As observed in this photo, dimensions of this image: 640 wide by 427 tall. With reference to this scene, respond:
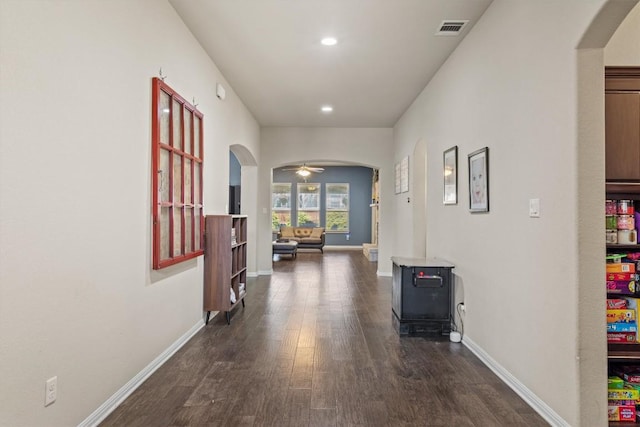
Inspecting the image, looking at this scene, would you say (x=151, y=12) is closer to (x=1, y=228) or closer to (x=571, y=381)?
(x=1, y=228)

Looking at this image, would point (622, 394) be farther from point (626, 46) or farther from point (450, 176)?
point (450, 176)

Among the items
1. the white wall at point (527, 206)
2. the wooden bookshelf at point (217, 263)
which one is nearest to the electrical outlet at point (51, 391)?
the wooden bookshelf at point (217, 263)

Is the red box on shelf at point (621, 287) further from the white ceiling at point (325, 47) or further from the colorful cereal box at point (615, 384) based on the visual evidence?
the white ceiling at point (325, 47)

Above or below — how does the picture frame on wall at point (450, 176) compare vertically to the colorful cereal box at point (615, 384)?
above

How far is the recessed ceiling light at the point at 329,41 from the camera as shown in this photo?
3646 millimetres

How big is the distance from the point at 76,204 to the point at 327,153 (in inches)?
229

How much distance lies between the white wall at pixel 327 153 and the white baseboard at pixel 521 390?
4.31 meters

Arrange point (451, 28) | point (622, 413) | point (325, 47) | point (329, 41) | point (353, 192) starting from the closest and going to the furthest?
point (622, 413)
point (451, 28)
point (329, 41)
point (325, 47)
point (353, 192)

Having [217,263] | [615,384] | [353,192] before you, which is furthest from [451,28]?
[353,192]

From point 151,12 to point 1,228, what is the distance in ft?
6.53

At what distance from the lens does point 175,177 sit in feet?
10.4

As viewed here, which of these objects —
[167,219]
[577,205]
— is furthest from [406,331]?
[167,219]

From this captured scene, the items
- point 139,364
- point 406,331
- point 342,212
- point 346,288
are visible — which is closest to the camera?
point 139,364

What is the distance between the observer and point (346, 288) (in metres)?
6.11
